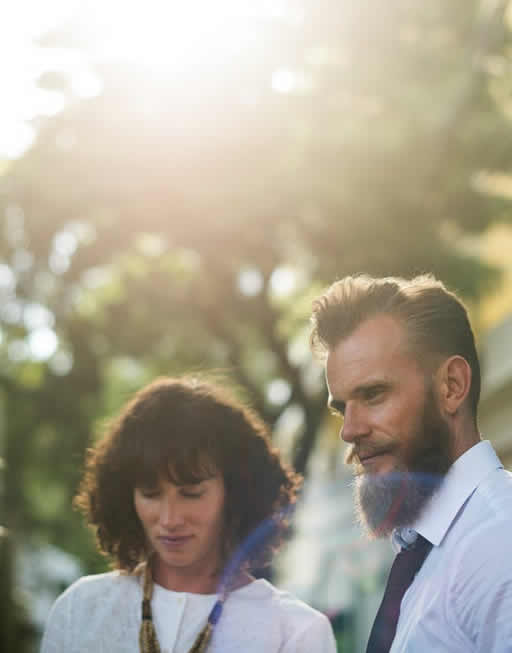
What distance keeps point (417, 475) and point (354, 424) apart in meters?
0.19

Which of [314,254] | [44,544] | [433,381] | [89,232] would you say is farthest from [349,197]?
[44,544]

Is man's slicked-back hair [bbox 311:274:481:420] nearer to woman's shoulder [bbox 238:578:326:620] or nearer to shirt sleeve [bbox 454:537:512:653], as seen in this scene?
shirt sleeve [bbox 454:537:512:653]

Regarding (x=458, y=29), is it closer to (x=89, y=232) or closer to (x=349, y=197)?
(x=349, y=197)

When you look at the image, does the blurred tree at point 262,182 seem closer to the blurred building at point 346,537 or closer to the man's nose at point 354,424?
the blurred building at point 346,537

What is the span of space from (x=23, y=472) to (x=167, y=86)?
7504mm

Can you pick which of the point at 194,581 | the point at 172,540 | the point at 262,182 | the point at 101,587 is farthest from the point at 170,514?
the point at 262,182

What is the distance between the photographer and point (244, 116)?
9.41 metres

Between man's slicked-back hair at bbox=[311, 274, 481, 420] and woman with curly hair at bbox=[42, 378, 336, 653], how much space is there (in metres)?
0.60

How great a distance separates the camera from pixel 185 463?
118 inches

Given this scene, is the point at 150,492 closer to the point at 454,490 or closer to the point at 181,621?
the point at 181,621

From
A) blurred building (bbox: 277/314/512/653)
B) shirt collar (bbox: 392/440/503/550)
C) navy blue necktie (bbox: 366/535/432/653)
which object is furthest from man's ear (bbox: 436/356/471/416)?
blurred building (bbox: 277/314/512/653)

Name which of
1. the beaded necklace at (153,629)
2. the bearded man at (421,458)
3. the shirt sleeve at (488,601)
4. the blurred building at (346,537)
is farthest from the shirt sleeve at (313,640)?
the blurred building at (346,537)

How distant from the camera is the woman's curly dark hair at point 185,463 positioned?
3.06 m

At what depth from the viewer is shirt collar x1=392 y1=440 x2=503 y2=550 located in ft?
7.65
